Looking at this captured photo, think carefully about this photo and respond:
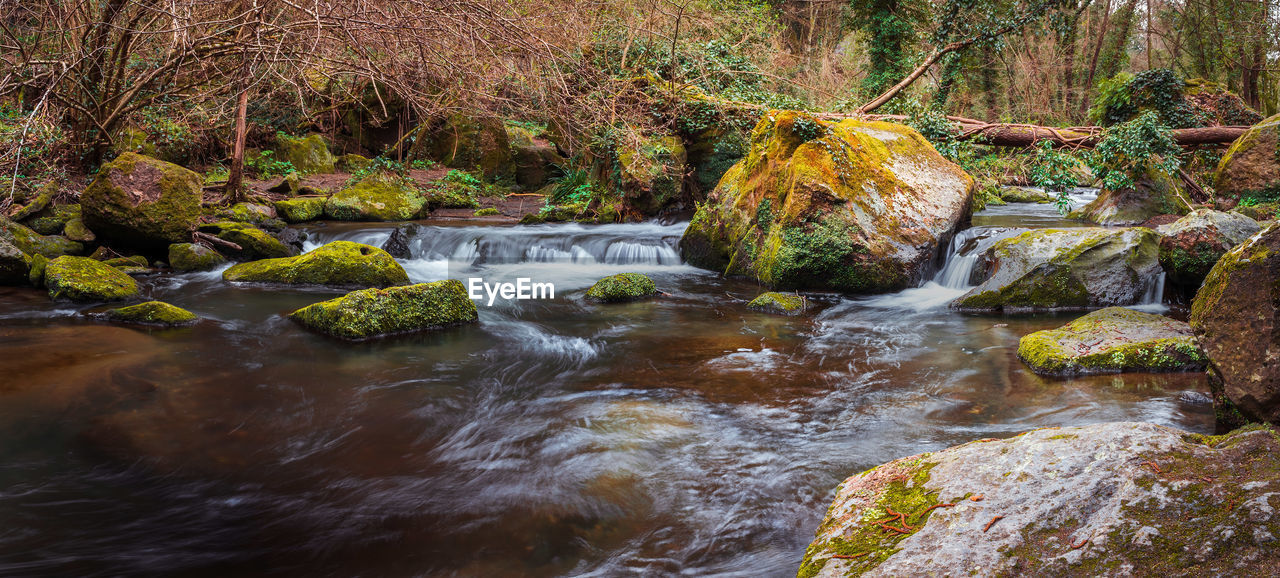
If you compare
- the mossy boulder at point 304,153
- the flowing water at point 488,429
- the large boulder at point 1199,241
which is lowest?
the flowing water at point 488,429

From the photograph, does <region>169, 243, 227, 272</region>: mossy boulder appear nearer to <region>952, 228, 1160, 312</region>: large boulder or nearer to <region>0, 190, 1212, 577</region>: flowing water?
<region>0, 190, 1212, 577</region>: flowing water

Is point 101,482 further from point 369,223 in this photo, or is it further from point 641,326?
point 369,223

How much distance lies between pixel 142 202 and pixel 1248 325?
12.1m

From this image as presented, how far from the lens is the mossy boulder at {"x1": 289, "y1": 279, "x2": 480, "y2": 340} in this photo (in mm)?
6914

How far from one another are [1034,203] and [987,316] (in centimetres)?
1206

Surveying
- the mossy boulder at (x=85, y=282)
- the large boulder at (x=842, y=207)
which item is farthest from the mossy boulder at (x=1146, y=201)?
the mossy boulder at (x=85, y=282)

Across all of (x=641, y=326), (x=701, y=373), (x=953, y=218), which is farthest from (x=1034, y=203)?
(x=701, y=373)

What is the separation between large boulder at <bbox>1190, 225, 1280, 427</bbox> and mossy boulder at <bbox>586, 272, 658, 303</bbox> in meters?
6.52

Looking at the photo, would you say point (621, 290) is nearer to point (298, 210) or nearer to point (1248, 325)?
point (1248, 325)

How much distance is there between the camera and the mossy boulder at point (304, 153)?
717 inches

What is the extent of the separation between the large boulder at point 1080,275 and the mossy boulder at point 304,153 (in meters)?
16.6

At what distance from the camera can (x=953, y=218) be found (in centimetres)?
966

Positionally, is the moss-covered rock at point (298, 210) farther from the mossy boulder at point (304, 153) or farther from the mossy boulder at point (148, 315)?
the mossy boulder at point (148, 315)

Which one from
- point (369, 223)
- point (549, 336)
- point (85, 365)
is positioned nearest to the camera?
point (85, 365)
